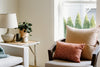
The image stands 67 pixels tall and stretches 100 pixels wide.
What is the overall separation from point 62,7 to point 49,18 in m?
0.36

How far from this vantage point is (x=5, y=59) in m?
2.76

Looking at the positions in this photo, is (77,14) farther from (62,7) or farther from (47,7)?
(47,7)

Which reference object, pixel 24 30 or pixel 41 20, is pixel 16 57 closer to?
pixel 24 30

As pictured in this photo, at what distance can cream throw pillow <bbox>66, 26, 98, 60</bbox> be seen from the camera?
3041 millimetres

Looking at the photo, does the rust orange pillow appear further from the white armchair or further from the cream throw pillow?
the white armchair

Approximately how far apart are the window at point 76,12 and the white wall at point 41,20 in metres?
0.23

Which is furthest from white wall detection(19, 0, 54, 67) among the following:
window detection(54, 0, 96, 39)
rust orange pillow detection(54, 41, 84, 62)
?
rust orange pillow detection(54, 41, 84, 62)

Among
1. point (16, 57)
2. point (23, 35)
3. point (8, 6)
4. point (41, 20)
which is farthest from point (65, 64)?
point (8, 6)

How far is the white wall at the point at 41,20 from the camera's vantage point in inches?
153

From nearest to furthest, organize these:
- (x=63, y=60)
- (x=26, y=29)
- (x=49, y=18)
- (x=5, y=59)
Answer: (x=5, y=59)
(x=63, y=60)
(x=26, y=29)
(x=49, y=18)

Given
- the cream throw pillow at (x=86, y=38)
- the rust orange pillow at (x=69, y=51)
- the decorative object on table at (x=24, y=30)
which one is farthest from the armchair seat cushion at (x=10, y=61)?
the cream throw pillow at (x=86, y=38)

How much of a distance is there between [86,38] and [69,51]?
14.9 inches

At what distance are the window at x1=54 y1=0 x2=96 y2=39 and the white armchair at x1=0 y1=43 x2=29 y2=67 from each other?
1.21 m

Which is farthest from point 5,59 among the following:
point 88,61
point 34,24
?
point 34,24
